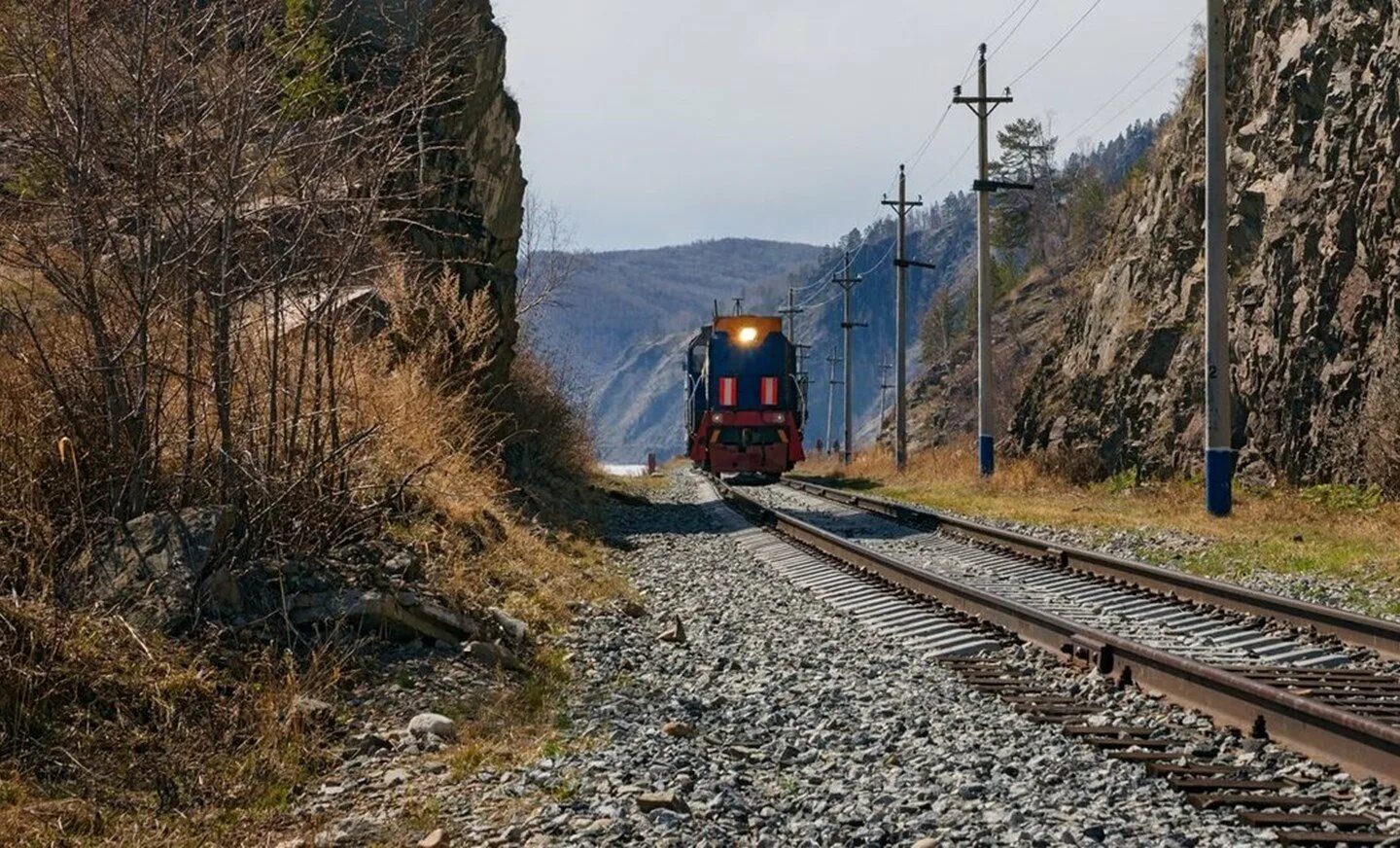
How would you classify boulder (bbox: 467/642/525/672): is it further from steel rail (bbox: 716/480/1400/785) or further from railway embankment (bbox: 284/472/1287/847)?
steel rail (bbox: 716/480/1400/785)

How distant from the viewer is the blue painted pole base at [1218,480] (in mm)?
16922

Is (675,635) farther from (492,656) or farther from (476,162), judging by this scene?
(476,162)

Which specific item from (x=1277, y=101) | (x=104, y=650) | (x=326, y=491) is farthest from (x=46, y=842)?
(x=1277, y=101)

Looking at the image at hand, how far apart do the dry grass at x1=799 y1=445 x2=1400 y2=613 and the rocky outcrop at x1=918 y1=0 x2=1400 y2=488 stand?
864 millimetres

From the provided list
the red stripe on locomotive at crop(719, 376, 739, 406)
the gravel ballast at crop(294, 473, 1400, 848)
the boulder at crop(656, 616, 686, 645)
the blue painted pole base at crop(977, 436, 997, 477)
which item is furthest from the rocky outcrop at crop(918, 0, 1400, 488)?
the gravel ballast at crop(294, 473, 1400, 848)

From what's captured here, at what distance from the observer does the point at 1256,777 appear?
4809mm

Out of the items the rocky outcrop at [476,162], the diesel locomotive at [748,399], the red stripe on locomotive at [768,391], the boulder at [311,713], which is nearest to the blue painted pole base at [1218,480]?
the rocky outcrop at [476,162]

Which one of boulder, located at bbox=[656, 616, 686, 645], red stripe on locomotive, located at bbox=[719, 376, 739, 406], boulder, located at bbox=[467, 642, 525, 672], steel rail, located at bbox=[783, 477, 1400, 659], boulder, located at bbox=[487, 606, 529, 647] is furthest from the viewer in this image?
red stripe on locomotive, located at bbox=[719, 376, 739, 406]

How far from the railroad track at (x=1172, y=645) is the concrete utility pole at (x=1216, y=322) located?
13.1 ft

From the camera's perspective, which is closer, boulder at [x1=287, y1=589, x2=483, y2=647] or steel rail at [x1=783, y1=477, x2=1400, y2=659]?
boulder at [x1=287, y1=589, x2=483, y2=647]

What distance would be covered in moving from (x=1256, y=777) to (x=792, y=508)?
57.5ft

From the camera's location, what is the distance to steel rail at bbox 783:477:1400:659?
24.6 feet

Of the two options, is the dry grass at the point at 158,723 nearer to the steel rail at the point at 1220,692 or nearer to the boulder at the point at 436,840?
the boulder at the point at 436,840

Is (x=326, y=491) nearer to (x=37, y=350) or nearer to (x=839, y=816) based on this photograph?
(x=37, y=350)
